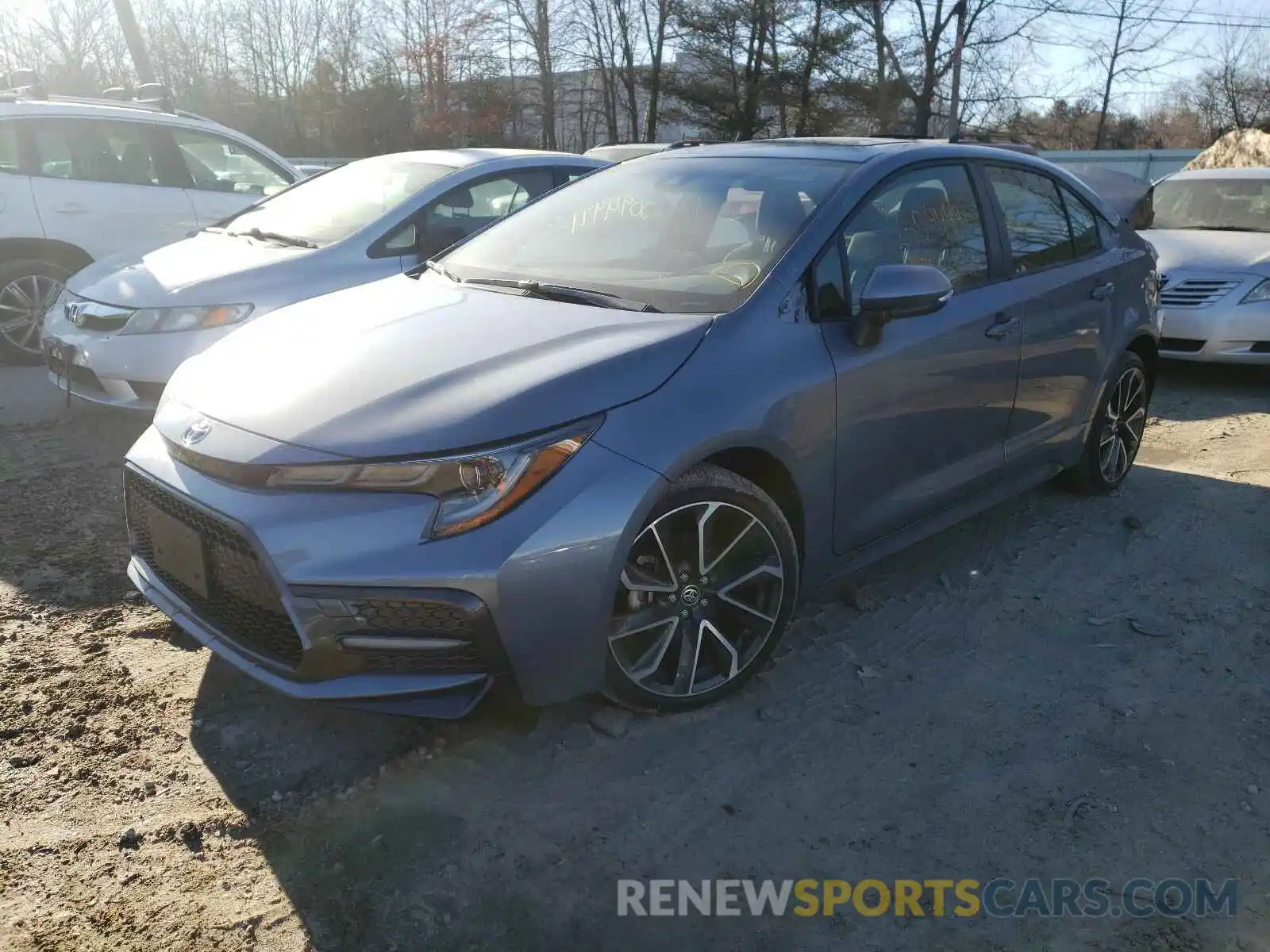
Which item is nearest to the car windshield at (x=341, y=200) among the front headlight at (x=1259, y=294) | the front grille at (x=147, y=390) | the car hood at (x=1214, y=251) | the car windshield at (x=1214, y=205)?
the front grille at (x=147, y=390)

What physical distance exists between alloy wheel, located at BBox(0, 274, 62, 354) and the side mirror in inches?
253

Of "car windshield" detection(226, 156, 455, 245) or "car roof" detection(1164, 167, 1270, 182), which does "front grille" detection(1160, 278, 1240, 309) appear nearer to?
"car roof" detection(1164, 167, 1270, 182)

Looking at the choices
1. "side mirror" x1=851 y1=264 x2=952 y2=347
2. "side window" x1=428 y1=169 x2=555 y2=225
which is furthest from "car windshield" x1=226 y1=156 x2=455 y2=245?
"side mirror" x1=851 y1=264 x2=952 y2=347

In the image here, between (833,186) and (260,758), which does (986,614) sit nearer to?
(833,186)

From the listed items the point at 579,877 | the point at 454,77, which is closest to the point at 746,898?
the point at 579,877

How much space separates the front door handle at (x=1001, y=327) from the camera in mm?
3688

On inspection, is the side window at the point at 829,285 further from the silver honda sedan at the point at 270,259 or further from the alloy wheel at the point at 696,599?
the silver honda sedan at the point at 270,259

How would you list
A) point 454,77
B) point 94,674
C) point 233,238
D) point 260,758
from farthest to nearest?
point 454,77 < point 233,238 < point 94,674 < point 260,758

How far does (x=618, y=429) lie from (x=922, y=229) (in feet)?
5.61

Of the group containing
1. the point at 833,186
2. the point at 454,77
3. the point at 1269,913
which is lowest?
the point at 1269,913

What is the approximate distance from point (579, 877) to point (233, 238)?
487 cm

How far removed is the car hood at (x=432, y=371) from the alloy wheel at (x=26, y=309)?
4980 millimetres

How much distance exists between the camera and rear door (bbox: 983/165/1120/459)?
397 cm

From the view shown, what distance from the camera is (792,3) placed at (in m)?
33.7
